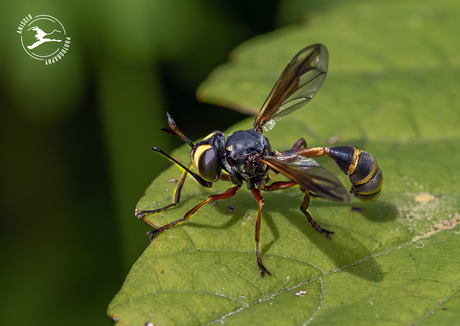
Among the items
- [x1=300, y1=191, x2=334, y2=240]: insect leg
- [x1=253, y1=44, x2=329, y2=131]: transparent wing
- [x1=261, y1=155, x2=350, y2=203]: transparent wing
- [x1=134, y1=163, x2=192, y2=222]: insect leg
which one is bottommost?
[x1=300, y1=191, x2=334, y2=240]: insect leg

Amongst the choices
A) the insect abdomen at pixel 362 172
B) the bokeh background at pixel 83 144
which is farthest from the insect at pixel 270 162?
the bokeh background at pixel 83 144

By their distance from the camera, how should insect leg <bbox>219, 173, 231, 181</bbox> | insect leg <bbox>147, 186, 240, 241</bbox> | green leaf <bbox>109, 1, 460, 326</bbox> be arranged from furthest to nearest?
insect leg <bbox>219, 173, 231, 181</bbox> < insect leg <bbox>147, 186, 240, 241</bbox> < green leaf <bbox>109, 1, 460, 326</bbox>

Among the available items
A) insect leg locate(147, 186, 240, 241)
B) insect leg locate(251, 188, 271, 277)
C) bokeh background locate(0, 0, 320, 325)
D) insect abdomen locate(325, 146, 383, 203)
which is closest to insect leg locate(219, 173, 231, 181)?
insect leg locate(147, 186, 240, 241)

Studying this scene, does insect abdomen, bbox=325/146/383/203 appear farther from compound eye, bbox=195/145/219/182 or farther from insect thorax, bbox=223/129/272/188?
compound eye, bbox=195/145/219/182

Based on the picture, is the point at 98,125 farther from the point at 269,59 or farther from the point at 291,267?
the point at 291,267

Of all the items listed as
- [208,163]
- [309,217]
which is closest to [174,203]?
[208,163]

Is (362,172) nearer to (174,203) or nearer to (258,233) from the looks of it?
(258,233)

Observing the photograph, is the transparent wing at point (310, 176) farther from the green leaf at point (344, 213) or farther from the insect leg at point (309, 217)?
the green leaf at point (344, 213)
